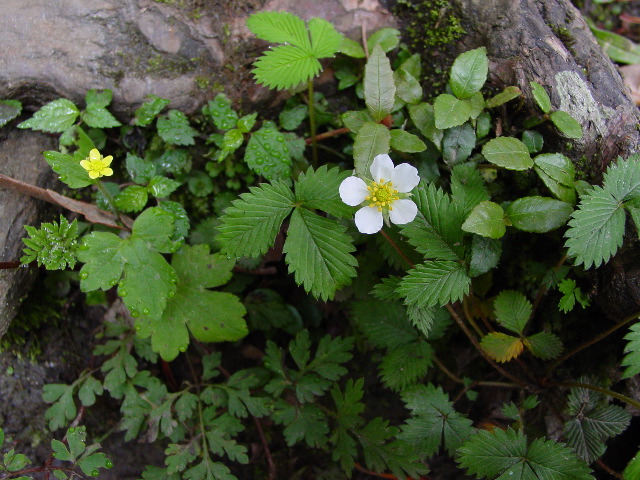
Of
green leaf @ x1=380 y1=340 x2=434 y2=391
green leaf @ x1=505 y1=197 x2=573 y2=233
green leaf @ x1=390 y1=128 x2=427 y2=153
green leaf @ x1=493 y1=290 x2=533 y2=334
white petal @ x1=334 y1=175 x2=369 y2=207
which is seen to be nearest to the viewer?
white petal @ x1=334 y1=175 x2=369 y2=207

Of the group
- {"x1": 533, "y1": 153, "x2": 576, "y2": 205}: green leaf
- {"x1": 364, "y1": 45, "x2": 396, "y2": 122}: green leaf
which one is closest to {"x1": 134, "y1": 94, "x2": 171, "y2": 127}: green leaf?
{"x1": 364, "y1": 45, "x2": 396, "y2": 122}: green leaf

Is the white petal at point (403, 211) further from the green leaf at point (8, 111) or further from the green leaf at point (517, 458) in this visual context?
the green leaf at point (8, 111)

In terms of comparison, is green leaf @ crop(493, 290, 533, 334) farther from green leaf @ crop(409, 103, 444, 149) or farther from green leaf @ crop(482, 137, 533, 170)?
green leaf @ crop(409, 103, 444, 149)

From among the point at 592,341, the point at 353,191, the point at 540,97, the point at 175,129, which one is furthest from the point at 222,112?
the point at 592,341

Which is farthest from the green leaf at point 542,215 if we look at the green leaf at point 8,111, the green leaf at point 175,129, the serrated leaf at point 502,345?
the green leaf at point 8,111

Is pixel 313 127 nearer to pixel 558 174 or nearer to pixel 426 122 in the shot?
pixel 426 122

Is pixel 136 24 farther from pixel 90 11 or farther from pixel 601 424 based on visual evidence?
pixel 601 424
